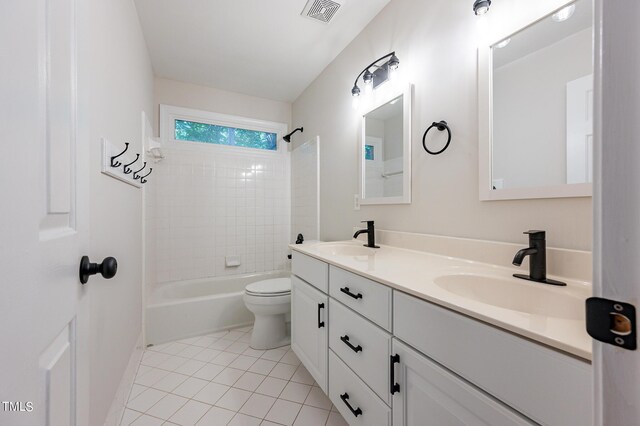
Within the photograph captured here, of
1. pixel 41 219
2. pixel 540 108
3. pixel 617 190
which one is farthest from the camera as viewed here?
pixel 540 108

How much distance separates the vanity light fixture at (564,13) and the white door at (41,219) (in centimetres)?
143

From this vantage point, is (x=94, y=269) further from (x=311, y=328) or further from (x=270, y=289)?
(x=270, y=289)

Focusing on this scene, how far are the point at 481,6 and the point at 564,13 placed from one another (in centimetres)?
29

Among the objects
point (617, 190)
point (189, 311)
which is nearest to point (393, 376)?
point (617, 190)

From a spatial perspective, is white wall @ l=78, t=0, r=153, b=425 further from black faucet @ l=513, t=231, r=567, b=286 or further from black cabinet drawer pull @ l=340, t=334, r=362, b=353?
black faucet @ l=513, t=231, r=567, b=286

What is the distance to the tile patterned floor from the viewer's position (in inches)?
51.8

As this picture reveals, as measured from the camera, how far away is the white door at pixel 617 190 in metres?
0.27

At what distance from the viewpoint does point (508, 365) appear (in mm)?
544

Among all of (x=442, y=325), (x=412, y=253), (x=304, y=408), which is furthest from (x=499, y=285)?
(x=304, y=408)

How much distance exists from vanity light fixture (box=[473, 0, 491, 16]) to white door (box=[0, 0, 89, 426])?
1.36 meters

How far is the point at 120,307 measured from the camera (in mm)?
1380

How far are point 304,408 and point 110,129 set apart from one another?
5.69 ft

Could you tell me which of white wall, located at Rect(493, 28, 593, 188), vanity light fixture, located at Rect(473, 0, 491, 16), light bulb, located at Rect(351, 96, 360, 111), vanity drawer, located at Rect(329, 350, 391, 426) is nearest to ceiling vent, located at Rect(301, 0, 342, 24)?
light bulb, located at Rect(351, 96, 360, 111)

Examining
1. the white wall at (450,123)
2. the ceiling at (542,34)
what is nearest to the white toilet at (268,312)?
the white wall at (450,123)
